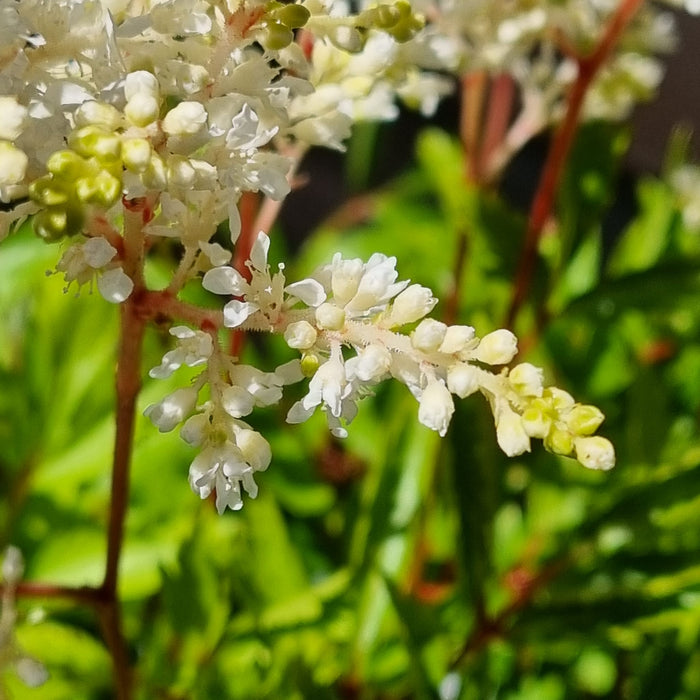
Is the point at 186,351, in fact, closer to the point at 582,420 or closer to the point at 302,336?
the point at 302,336

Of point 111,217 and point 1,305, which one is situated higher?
point 111,217

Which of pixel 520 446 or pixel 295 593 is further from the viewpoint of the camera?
pixel 295 593

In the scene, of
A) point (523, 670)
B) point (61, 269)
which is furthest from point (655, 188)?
point (61, 269)

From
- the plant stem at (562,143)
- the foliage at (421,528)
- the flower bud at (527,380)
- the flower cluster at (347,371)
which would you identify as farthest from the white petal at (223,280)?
→ the plant stem at (562,143)

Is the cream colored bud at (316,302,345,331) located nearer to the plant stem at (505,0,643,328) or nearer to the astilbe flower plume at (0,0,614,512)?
the astilbe flower plume at (0,0,614,512)

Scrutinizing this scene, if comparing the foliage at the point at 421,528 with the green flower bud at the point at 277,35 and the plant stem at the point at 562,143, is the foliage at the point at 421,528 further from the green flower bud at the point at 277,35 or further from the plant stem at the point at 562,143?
the green flower bud at the point at 277,35

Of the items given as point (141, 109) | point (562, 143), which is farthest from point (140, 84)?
point (562, 143)

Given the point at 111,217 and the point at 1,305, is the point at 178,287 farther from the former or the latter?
the point at 1,305
